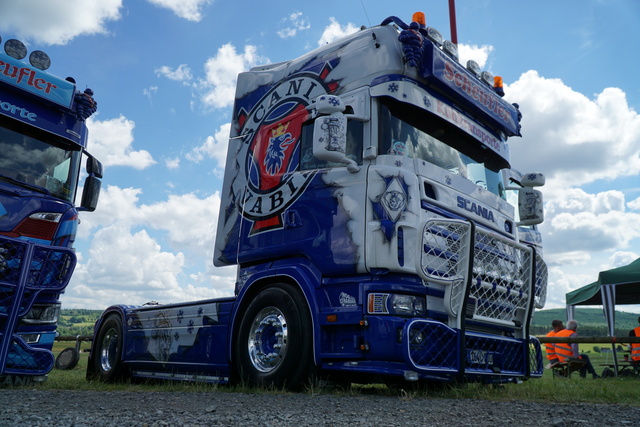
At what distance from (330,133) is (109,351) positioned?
5.59m

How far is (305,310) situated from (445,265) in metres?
1.40

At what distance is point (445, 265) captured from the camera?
5.20 metres

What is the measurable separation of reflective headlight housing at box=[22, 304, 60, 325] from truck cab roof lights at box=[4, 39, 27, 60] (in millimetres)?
3492

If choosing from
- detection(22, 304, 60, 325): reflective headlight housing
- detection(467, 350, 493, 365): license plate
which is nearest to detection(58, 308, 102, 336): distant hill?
detection(22, 304, 60, 325): reflective headlight housing

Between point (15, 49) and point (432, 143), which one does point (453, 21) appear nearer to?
point (432, 143)

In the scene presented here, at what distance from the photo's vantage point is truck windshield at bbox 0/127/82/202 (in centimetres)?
713

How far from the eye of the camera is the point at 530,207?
7.09 m

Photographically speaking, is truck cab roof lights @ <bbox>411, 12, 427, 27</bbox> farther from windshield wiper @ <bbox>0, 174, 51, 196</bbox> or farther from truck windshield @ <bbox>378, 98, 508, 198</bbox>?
windshield wiper @ <bbox>0, 174, 51, 196</bbox>

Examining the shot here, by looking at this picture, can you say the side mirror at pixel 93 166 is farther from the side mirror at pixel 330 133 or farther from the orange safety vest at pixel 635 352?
the orange safety vest at pixel 635 352

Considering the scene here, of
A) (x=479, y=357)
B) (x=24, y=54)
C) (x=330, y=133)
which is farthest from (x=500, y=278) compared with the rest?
(x=24, y=54)

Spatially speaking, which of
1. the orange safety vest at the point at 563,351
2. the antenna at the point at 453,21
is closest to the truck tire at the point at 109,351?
the antenna at the point at 453,21

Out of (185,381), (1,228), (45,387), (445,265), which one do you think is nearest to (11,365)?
(45,387)

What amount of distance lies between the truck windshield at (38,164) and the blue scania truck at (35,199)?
12mm

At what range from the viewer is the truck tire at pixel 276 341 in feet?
16.9
